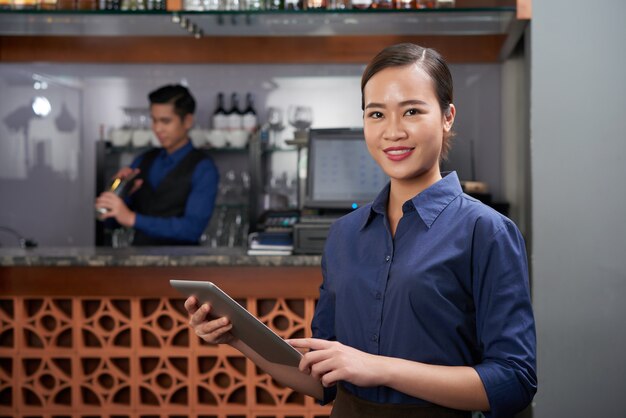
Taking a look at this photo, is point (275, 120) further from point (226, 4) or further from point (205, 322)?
point (205, 322)

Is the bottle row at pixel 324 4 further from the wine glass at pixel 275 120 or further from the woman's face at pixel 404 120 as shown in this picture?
the woman's face at pixel 404 120

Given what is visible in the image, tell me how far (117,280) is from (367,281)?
6.76 ft

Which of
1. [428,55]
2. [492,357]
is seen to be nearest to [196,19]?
[428,55]

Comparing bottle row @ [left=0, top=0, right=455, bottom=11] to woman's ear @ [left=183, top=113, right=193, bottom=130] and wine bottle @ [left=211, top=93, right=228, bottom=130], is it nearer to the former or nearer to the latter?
woman's ear @ [left=183, top=113, right=193, bottom=130]

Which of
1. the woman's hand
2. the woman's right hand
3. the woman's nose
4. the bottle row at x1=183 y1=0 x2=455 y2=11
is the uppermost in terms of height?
the bottle row at x1=183 y1=0 x2=455 y2=11

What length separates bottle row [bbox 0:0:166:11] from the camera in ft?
12.3

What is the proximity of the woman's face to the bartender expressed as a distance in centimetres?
294

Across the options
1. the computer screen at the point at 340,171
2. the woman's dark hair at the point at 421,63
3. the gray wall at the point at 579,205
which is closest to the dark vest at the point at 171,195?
the computer screen at the point at 340,171

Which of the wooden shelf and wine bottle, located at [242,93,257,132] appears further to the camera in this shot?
wine bottle, located at [242,93,257,132]

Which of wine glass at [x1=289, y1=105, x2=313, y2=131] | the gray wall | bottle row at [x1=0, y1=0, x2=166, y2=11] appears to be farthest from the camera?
wine glass at [x1=289, y1=105, x2=313, y2=131]

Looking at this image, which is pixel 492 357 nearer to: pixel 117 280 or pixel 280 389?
pixel 280 389

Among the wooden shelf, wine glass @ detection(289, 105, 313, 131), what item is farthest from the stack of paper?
wine glass @ detection(289, 105, 313, 131)

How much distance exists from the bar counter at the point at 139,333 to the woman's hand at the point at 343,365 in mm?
1908

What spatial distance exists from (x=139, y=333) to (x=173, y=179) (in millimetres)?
1389
